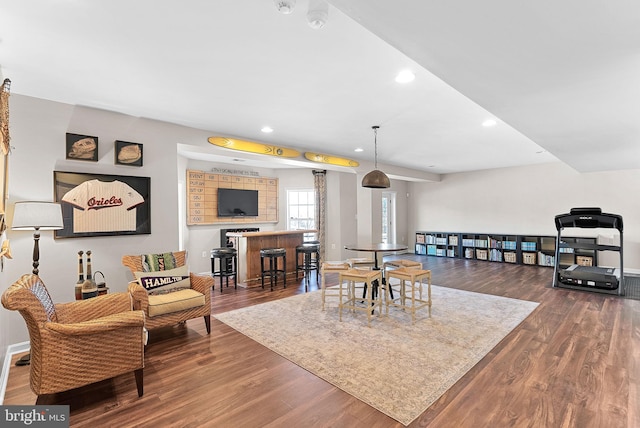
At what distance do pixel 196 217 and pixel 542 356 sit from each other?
630cm

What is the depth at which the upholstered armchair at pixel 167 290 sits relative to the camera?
118 inches

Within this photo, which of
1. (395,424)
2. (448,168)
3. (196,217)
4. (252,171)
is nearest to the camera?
(395,424)

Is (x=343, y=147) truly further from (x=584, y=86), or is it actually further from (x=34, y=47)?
(x=34, y=47)

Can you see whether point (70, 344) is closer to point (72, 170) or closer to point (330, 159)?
point (72, 170)

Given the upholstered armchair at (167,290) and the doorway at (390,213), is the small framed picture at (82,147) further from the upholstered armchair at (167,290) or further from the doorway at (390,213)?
the doorway at (390,213)

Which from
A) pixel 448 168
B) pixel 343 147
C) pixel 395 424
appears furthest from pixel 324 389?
pixel 448 168

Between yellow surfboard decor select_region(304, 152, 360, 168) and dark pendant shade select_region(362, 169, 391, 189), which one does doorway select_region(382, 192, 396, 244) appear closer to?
yellow surfboard decor select_region(304, 152, 360, 168)

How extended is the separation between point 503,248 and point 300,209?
218 inches

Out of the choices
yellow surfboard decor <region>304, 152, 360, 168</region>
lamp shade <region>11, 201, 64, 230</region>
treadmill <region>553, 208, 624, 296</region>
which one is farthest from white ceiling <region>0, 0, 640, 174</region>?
yellow surfboard decor <region>304, 152, 360, 168</region>

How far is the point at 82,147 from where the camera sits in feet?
11.2

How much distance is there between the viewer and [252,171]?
7.67m

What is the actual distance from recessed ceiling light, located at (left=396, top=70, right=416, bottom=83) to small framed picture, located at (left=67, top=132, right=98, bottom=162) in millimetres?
3453

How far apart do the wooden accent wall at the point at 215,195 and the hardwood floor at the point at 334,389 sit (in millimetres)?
3588

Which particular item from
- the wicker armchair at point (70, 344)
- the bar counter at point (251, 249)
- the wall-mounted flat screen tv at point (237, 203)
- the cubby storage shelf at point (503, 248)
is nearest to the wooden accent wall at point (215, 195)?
the wall-mounted flat screen tv at point (237, 203)
